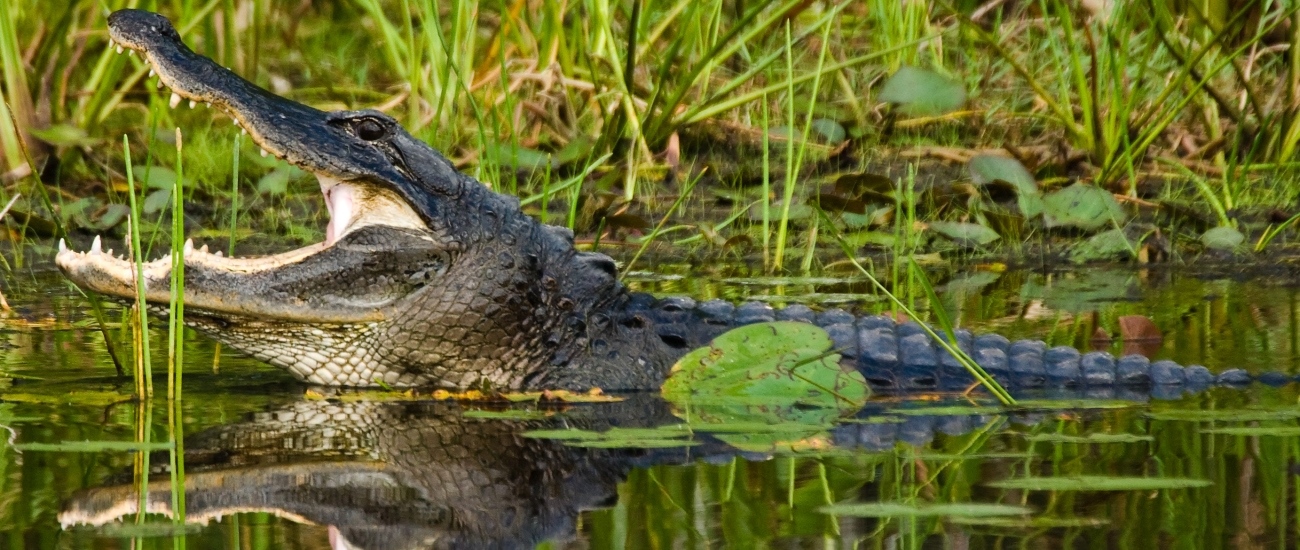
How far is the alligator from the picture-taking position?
3820mm

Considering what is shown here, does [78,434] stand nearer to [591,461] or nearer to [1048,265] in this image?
[591,461]

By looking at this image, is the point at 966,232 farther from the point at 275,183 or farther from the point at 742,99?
the point at 275,183

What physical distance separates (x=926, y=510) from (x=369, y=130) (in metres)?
2.08

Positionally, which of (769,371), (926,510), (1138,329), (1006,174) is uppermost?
(1006,174)

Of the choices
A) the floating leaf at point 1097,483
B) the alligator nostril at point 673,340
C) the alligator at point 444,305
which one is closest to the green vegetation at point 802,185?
the floating leaf at point 1097,483

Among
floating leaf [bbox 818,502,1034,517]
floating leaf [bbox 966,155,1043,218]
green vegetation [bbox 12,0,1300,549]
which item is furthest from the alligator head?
floating leaf [bbox 966,155,1043,218]

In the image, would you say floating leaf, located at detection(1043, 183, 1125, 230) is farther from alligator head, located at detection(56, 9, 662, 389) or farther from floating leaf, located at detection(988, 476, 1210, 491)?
floating leaf, located at detection(988, 476, 1210, 491)

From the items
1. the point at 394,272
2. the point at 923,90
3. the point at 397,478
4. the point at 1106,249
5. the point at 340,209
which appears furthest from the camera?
the point at 923,90

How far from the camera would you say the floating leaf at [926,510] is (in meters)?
2.29

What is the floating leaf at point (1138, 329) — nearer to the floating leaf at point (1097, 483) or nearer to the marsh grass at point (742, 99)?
the marsh grass at point (742, 99)

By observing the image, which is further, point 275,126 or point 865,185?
Result: point 865,185

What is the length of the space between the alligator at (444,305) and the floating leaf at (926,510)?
158cm

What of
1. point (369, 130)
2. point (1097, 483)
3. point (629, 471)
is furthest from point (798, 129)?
point (1097, 483)

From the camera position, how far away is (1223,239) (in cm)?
598
